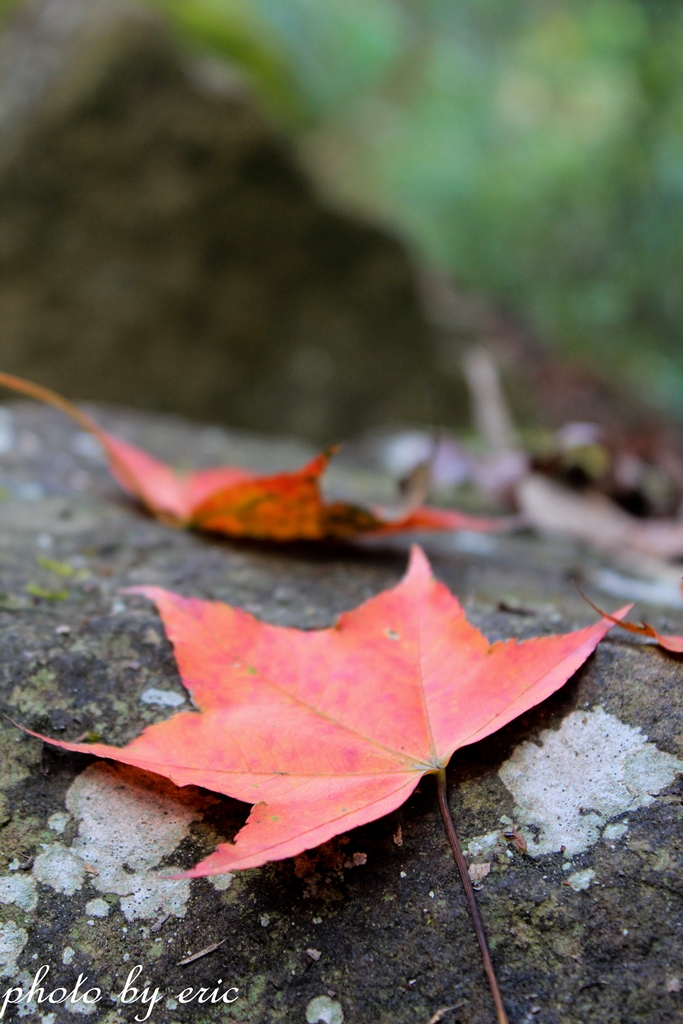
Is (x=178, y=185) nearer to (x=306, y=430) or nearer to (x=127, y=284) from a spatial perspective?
(x=127, y=284)

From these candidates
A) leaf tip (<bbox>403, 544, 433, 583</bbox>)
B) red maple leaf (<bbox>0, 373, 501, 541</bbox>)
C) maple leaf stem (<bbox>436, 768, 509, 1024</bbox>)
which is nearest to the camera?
maple leaf stem (<bbox>436, 768, 509, 1024</bbox>)

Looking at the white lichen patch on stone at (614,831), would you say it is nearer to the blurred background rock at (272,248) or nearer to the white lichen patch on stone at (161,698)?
the white lichen patch on stone at (161,698)

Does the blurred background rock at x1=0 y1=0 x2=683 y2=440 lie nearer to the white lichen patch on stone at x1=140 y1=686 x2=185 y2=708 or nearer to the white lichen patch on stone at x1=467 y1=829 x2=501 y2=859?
the white lichen patch on stone at x1=140 y1=686 x2=185 y2=708

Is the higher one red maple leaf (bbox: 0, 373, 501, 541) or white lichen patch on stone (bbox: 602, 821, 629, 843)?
white lichen patch on stone (bbox: 602, 821, 629, 843)

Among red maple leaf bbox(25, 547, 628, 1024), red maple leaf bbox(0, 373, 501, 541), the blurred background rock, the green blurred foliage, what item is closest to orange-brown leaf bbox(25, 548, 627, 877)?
red maple leaf bbox(25, 547, 628, 1024)

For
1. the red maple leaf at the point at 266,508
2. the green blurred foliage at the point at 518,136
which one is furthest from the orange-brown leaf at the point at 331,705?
the green blurred foliage at the point at 518,136

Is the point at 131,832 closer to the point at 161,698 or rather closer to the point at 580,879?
the point at 161,698
